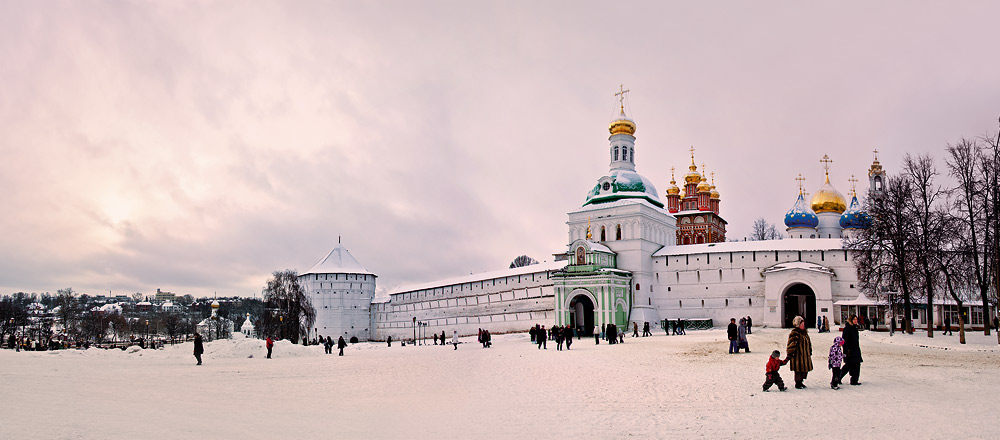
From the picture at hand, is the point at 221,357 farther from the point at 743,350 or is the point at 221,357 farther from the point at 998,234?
the point at 998,234

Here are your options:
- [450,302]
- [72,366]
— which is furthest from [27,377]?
[450,302]

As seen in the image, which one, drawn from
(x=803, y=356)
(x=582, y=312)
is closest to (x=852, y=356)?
(x=803, y=356)

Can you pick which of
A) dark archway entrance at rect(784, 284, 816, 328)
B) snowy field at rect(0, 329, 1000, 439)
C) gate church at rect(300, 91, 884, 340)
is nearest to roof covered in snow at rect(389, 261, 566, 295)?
gate church at rect(300, 91, 884, 340)

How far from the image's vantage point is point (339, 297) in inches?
2419

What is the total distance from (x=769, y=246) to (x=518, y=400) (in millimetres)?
32877

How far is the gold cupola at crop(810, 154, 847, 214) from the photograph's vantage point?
53094 millimetres

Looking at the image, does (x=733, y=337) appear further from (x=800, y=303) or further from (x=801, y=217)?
(x=801, y=217)

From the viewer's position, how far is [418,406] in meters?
12.2

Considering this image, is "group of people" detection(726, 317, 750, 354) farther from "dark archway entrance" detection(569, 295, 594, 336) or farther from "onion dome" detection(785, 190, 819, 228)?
"onion dome" detection(785, 190, 819, 228)

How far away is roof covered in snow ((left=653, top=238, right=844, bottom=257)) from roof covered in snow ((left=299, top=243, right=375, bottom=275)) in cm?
2975

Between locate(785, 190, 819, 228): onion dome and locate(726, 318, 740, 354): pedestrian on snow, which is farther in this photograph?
locate(785, 190, 819, 228): onion dome

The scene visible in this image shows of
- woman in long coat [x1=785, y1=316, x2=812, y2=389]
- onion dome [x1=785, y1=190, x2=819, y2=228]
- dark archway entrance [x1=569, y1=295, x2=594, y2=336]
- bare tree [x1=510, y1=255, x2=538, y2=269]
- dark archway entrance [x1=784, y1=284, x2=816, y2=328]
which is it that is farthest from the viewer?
bare tree [x1=510, y1=255, x2=538, y2=269]

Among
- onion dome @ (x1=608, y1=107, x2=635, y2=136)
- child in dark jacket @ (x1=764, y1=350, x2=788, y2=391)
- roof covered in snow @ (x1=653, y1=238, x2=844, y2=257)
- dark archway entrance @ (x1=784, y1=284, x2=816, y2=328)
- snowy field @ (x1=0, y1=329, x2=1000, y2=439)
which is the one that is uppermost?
onion dome @ (x1=608, y1=107, x2=635, y2=136)

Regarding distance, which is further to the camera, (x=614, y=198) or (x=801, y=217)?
(x=801, y=217)
